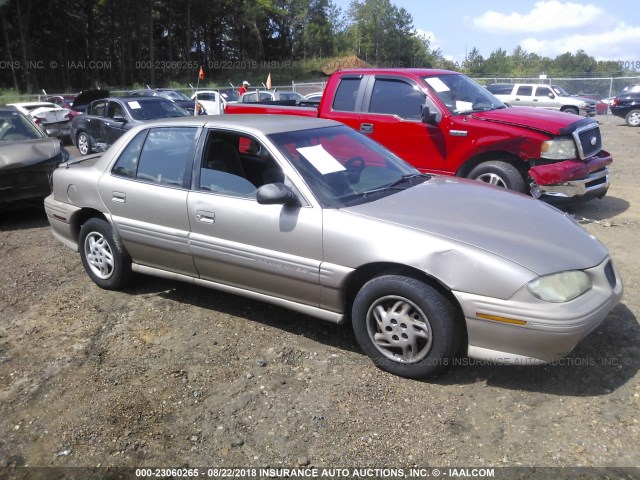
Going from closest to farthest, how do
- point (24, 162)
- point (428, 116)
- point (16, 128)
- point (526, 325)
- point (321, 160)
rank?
point (526, 325), point (321, 160), point (428, 116), point (24, 162), point (16, 128)

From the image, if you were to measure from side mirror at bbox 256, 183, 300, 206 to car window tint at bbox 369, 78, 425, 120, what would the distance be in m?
3.71

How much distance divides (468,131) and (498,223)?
339cm

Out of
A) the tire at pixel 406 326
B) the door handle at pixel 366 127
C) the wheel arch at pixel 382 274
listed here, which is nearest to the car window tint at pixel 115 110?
the door handle at pixel 366 127

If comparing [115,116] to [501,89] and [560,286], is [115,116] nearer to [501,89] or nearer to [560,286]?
[560,286]

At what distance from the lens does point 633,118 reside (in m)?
19.4

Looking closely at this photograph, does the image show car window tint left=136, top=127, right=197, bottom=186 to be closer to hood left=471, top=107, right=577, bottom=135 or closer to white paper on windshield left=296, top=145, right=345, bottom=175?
white paper on windshield left=296, top=145, right=345, bottom=175

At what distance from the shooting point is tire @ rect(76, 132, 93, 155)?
13508mm

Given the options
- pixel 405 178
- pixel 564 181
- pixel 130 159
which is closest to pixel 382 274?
pixel 405 178

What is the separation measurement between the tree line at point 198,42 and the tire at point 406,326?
37784 mm

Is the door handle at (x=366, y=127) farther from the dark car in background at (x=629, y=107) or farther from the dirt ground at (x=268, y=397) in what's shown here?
the dark car in background at (x=629, y=107)

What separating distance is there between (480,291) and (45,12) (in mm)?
49351

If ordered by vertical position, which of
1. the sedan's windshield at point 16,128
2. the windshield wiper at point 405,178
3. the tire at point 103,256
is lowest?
the tire at point 103,256

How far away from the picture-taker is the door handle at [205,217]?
4.03 meters

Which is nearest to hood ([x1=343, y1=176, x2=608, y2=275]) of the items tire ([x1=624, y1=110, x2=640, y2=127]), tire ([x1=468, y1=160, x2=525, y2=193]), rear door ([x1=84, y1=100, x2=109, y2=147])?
tire ([x1=468, y1=160, x2=525, y2=193])
